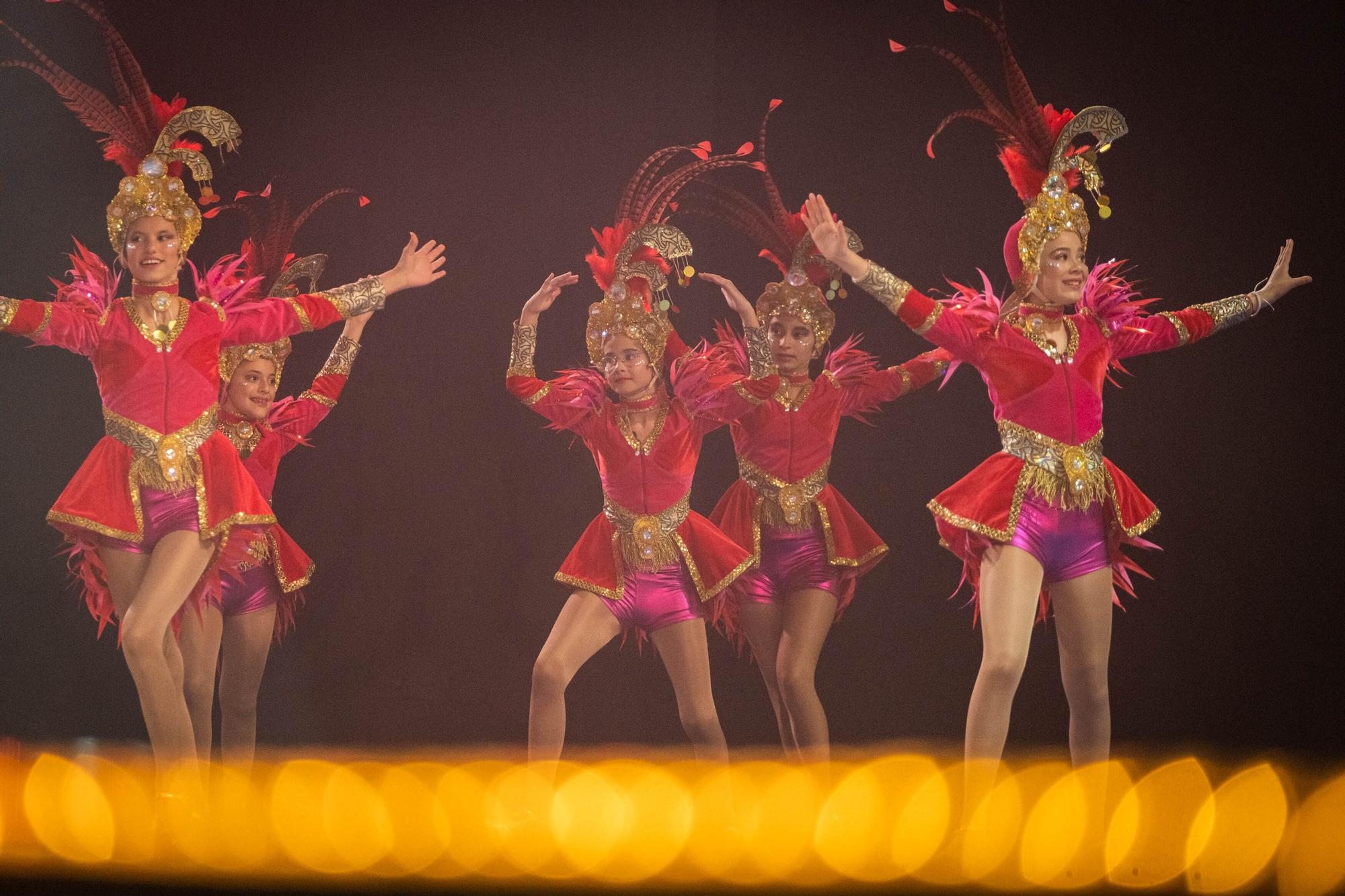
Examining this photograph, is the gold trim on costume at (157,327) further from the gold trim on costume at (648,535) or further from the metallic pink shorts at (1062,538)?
the metallic pink shorts at (1062,538)

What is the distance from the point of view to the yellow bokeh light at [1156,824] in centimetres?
384

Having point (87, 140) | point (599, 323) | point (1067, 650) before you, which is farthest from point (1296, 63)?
point (87, 140)

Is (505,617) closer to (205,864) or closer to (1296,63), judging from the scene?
(205,864)

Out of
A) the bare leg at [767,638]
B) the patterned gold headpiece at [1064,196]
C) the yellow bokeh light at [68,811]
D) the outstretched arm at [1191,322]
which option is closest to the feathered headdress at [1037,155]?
the patterned gold headpiece at [1064,196]

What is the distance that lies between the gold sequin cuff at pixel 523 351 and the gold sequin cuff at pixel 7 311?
1568 mm

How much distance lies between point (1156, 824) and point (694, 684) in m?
1.51

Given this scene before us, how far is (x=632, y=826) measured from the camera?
4.46 metres

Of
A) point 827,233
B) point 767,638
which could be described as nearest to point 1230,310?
point 827,233

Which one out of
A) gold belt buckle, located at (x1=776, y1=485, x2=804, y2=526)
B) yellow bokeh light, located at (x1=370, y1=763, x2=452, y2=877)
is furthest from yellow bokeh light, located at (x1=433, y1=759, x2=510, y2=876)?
gold belt buckle, located at (x1=776, y1=485, x2=804, y2=526)

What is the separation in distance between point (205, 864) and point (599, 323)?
83.0 inches

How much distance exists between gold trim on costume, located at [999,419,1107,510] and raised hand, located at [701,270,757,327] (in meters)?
0.96

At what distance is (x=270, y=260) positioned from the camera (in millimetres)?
4934

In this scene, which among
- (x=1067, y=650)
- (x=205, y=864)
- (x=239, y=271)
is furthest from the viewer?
(x=239, y=271)

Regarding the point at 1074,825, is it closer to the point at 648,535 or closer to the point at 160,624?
the point at 648,535
